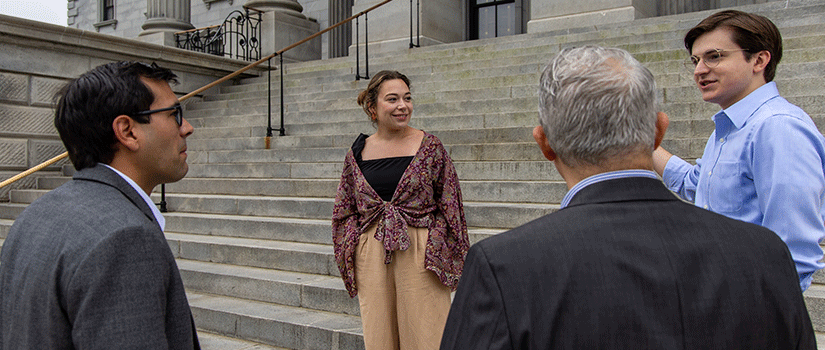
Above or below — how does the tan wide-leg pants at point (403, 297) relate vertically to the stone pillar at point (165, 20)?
below

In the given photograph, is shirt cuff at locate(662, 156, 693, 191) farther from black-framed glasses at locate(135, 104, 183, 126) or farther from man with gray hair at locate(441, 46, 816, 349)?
black-framed glasses at locate(135, 104, 183, 126)

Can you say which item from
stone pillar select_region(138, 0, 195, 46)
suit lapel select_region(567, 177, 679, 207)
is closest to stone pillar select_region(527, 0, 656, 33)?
stone pillar select_region(138, 0, 195, 46)

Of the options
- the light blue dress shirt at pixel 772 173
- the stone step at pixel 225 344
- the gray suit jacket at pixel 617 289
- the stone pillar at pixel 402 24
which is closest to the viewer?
the gray suit jacket at pixel 617 289

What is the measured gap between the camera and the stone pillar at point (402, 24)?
1282 centimetres

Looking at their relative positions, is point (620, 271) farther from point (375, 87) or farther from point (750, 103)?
point (375, 87)

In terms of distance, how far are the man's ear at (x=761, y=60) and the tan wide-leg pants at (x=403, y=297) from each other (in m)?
1.68

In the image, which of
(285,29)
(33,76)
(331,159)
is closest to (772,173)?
(331,159)

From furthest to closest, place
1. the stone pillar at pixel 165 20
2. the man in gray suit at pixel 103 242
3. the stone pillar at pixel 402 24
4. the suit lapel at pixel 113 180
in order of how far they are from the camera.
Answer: the stone pillar at pixel 165 20, the stone pillar at pixel 402 24, the suit lapel at pixel 113 180, the man in gray suit at pixel 103 242

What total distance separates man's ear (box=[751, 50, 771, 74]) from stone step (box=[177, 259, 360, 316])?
324 cm

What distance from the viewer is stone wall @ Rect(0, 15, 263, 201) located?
8523 mm

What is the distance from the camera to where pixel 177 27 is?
15773 mm

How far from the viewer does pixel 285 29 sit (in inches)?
573

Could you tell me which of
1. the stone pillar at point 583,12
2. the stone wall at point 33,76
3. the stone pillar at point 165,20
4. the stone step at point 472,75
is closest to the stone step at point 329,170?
the stone step at point 472,75

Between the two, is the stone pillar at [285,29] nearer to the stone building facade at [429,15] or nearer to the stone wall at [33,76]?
the stone building facade at [429,15]
